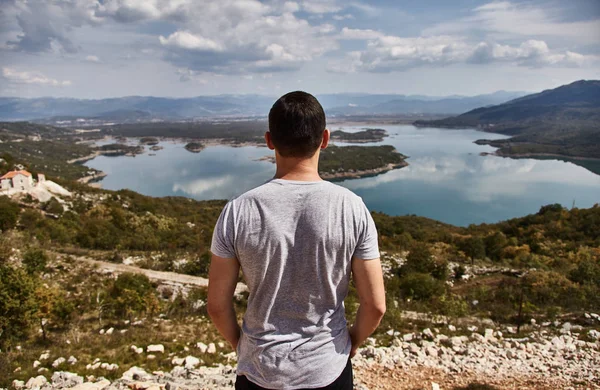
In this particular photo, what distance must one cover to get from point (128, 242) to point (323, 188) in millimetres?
11912

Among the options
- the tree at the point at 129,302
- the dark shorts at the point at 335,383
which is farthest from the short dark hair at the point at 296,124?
the tree at the point at 129,302

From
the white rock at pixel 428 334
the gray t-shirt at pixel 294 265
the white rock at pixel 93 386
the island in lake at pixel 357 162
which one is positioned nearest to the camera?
the gray t-shirt at pixel 294 265

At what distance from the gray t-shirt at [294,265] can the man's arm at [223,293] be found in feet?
0.11

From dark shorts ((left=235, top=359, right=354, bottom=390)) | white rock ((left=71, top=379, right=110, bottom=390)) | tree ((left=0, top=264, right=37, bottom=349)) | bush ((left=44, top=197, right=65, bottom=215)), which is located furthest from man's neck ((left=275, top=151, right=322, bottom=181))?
bush ((left=44, top=197, right=65, bottom=215))

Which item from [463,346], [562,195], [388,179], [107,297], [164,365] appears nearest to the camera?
[164,365]

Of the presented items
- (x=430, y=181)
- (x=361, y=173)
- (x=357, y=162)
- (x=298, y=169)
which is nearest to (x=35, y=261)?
(x=298, y=169)

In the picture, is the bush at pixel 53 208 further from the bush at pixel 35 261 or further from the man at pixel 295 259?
the man at pixel 295 259

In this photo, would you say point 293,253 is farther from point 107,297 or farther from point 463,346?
point 107,297

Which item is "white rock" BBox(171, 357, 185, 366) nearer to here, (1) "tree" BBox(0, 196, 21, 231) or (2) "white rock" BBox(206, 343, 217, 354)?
(2) "white rock" BBox(206, 343, 217, 354)

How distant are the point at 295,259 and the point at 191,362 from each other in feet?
10.6

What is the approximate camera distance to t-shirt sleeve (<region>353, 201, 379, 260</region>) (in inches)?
35.7

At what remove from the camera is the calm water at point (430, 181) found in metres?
34.3

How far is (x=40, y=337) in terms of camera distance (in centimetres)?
464

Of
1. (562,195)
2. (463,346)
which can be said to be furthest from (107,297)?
(562,195)
